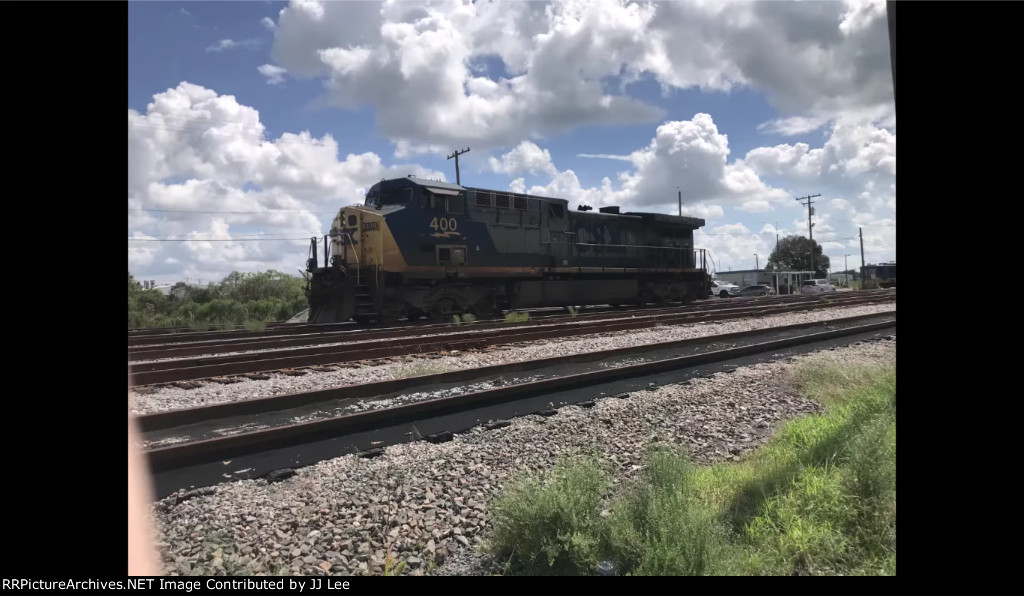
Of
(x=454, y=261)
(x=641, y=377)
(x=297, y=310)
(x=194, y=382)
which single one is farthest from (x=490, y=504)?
(x=297, y=310)

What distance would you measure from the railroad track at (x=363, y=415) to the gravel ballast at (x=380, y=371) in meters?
0.66

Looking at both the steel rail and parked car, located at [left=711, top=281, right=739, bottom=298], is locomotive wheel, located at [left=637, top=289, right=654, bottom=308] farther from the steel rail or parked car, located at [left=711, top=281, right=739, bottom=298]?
parked car, located at [left=711, top=281, right=739, bottom=298]

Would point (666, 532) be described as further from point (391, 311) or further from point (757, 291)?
point (757, 291)

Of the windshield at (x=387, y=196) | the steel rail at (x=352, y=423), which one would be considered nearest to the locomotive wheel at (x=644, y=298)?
the windshield at (x=387, y=196)

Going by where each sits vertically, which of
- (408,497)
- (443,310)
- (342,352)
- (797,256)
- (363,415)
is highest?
(797,256)

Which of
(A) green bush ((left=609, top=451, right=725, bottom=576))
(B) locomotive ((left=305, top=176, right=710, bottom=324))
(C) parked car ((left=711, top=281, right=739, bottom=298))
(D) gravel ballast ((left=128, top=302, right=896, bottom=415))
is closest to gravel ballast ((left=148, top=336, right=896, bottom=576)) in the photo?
(A) green bush ((left=609, top=451, right=725, bottom=576))

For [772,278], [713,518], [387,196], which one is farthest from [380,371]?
[772,278]

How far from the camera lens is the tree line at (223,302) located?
850 inches

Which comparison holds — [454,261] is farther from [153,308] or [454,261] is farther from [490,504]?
[153,308]

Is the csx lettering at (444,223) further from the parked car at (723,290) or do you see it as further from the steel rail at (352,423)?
the parked car at (723,290)

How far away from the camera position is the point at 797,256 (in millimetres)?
81188

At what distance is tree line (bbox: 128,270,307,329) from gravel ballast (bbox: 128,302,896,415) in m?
11.5

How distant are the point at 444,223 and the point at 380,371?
339 inches

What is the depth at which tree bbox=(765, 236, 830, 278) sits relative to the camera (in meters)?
80.3
